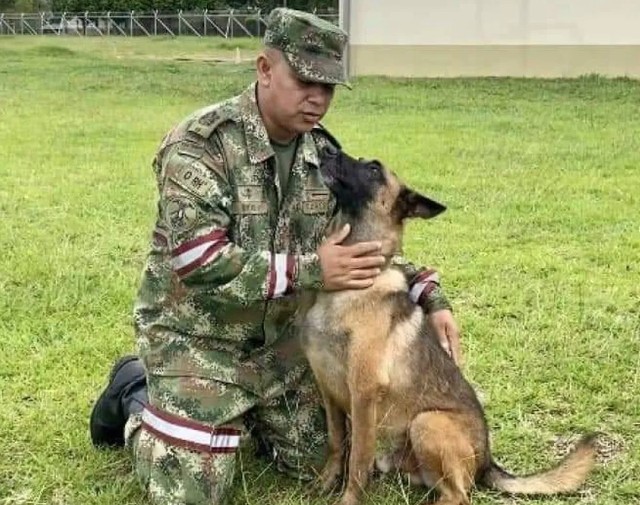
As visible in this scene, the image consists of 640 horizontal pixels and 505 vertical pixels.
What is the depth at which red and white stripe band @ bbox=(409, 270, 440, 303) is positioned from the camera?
344cm

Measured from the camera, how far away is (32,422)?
3.79 metres

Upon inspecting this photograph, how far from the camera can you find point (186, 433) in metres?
3.20

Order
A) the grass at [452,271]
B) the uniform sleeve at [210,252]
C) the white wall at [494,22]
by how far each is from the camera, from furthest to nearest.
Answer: the white wall at [494,22]
the grass at [452,271]
the uniform sleeve at [210,252]

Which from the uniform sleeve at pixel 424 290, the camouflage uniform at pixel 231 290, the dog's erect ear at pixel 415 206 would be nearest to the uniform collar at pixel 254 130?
the camouflage uniform at pixel 231 290

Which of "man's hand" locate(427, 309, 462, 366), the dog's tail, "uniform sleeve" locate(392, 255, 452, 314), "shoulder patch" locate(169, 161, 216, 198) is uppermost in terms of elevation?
"shoulder patch" locate(169, 161, 216, 198)

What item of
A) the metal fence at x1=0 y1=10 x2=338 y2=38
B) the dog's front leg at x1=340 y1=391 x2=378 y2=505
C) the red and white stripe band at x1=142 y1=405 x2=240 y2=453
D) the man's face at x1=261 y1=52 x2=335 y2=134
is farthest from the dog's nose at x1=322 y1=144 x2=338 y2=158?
the metal fence at x1=0 y1=10 x2=338 y2=38

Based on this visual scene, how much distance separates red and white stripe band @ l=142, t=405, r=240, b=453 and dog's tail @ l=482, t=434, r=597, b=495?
0.87 meters

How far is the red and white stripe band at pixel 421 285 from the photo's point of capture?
344 cm

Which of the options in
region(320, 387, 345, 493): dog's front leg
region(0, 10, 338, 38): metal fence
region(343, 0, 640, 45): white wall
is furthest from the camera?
region(0, 10, 338, 38): metal fence

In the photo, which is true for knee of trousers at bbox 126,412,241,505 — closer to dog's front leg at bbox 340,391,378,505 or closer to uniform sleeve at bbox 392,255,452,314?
dog's front leg at bbox 340,391,378,505

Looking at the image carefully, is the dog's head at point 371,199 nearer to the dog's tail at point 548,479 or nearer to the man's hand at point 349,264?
the man's hand at point 349,264

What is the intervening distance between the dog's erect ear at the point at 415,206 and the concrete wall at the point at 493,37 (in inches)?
668

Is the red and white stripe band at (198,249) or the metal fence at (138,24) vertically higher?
the metal fence at (138,24)

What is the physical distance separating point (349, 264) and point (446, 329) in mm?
580
